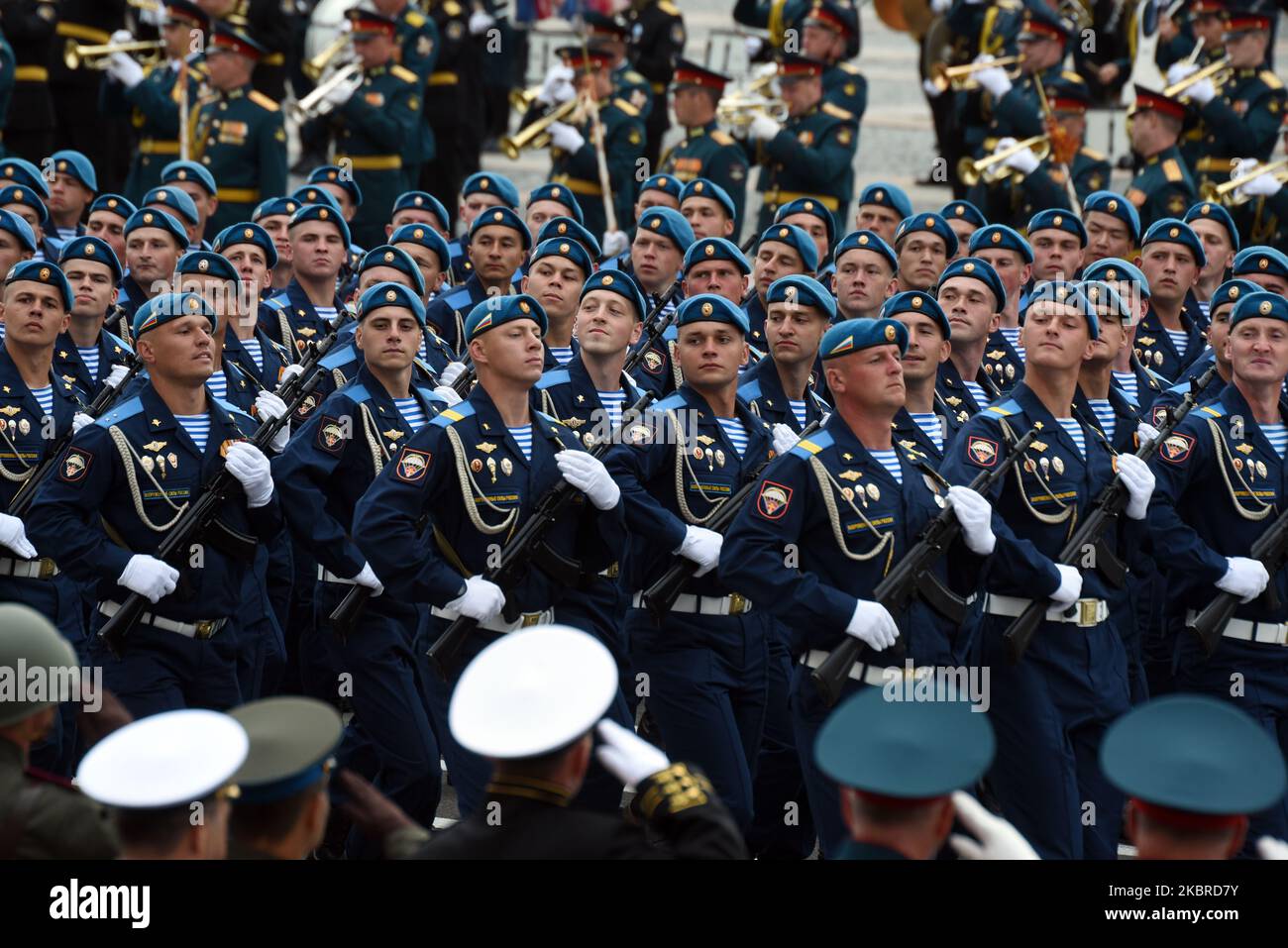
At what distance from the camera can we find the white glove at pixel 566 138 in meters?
16.2

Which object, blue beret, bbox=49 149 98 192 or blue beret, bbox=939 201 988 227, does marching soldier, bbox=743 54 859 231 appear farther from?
blue beret, bbox=49 149 98 192

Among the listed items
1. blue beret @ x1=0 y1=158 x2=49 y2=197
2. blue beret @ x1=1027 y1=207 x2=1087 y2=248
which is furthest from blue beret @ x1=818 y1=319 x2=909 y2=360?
blue beret @ x1=0 y1=158 x2=49 y2=197

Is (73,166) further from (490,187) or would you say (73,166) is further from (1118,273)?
(1118,273)

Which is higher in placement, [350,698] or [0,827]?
[0,827]

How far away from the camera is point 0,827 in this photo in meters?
5.09

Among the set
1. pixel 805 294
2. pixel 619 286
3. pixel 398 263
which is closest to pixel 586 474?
pixel 619 286

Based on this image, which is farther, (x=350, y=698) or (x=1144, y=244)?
(x=1144, y=244)

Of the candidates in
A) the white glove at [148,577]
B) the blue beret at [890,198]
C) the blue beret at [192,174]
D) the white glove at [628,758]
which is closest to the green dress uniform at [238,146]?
the blue beret at [192,174]

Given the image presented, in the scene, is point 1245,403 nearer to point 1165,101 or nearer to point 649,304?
point 649,304

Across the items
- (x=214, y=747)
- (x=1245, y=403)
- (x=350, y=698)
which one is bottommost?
(x=350, y=698)

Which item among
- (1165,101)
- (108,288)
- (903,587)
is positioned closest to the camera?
(903,587)

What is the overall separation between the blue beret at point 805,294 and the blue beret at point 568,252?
4.26 ft
